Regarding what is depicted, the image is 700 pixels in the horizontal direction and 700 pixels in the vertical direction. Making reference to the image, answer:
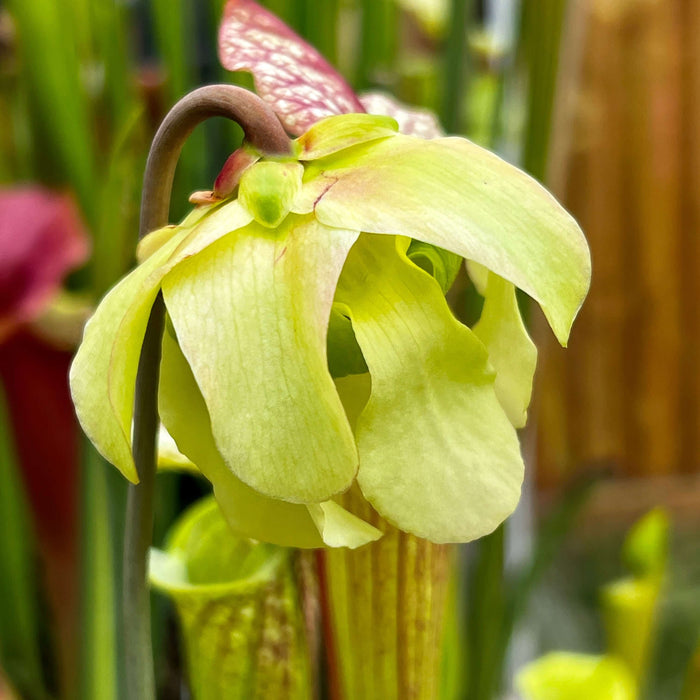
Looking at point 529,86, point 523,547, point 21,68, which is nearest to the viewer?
point 529,86

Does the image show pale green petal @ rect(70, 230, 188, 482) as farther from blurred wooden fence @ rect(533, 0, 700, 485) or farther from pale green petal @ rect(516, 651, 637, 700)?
blurred wooden fence @ rect(533, 0, 700, 485)

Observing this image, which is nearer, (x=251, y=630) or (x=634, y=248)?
(x=251, y=630)

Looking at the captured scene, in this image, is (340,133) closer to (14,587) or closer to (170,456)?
(170,456)

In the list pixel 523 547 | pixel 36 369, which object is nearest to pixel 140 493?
pixel 36 369

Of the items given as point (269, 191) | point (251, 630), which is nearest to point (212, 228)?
point (269, 191)

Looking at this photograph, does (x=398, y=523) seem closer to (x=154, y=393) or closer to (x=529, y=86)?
(x=154, y=393)

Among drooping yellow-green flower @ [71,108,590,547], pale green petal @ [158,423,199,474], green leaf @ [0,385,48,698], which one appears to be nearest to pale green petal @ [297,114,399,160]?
drooping yellow-green flower @ [71,108,590,547]
